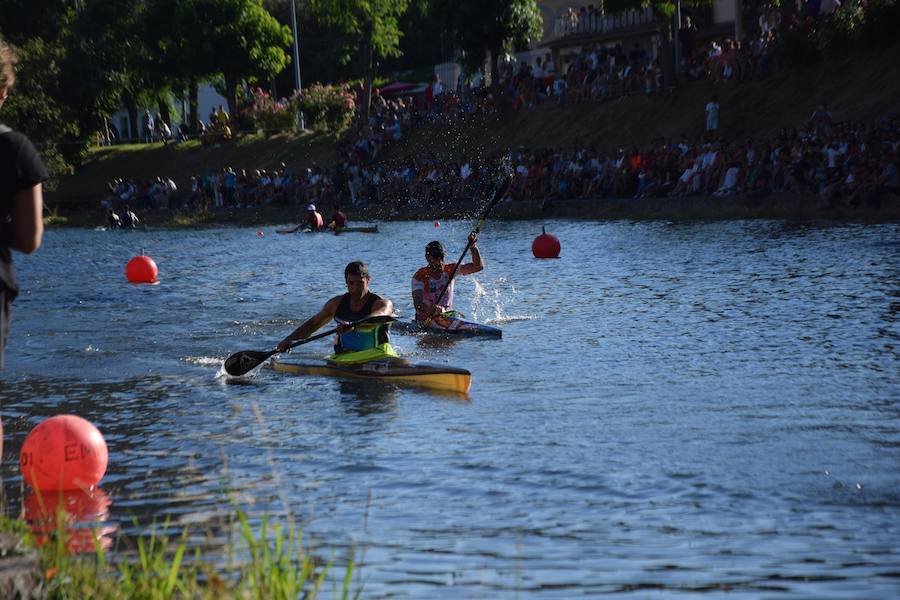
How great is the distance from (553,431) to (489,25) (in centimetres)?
3797

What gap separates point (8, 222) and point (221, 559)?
2.21m

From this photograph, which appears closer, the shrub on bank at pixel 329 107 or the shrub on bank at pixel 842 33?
the shrub on bank at pixel 842 33

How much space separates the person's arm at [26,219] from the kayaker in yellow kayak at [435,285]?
34.2ft

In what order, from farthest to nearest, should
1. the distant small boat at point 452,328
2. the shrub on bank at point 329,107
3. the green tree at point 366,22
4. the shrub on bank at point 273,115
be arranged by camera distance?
the shrub on bank at point 273,115
the shrub on bank at point 329,107
the green tree at point 366,22
the distant small boat at point 452,328

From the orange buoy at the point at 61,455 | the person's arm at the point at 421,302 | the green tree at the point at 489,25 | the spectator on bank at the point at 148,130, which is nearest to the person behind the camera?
the orange buoy at the point at 61,455

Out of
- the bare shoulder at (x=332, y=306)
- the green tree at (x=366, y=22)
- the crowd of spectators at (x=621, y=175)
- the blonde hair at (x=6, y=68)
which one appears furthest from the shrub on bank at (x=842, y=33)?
the blonde hair at (x=6, y=68)

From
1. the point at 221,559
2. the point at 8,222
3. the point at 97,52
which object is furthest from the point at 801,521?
the point at 97,52

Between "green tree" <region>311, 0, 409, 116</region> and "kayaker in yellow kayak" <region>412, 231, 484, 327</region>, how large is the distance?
38.5m

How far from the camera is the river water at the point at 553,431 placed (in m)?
6.38

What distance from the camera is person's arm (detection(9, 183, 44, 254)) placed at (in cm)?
483

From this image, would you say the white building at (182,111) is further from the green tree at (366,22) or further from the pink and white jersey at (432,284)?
the pink and white jersey at (432,284)

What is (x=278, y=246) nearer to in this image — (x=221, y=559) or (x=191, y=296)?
(x=191, y=296)

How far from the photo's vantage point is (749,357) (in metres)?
12.4

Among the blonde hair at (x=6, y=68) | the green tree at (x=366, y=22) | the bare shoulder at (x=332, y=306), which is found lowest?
the bare shoulder at (x=332, y=306)
